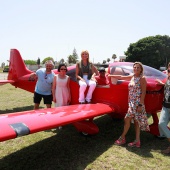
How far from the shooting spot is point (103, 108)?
15.4ft

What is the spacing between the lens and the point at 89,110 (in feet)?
14.2

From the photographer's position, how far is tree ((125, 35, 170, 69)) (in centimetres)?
5272

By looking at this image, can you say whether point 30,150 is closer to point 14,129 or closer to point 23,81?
point 14,129

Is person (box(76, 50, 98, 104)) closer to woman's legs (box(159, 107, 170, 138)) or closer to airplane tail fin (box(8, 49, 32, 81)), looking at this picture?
woman's legs (box(159, 107, 170, 138))

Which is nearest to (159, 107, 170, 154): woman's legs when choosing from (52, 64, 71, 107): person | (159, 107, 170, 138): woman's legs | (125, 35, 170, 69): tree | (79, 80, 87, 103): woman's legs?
(159, 107, 170, 138): woman's legs

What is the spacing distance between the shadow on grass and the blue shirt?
3.67ft

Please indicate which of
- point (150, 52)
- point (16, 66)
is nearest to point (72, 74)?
point (16, 66)

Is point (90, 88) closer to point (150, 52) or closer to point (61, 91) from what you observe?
point (61, 91)

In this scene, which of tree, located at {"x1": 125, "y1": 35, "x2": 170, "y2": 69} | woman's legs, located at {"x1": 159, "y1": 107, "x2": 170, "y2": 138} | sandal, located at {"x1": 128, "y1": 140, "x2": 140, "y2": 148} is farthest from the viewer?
tree, located at {"x1": 125, "y1": 35, "x2": 170, "y2": 69}

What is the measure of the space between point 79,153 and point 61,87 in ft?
5.82

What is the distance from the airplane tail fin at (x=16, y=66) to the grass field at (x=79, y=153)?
3758 millimetres

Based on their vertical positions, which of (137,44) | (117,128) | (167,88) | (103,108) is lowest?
(117,128)

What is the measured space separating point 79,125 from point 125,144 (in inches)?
44.2

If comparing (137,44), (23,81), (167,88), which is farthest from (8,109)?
(137,44)
